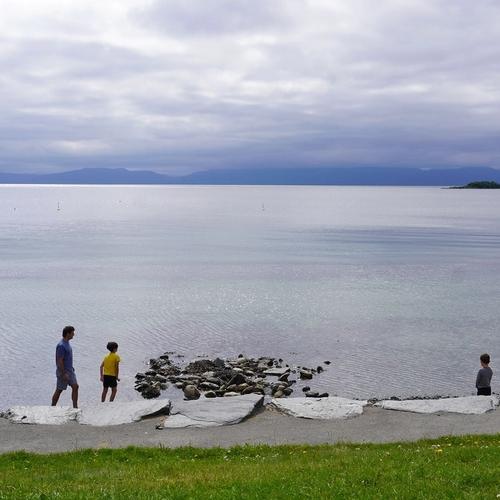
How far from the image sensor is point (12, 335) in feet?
123

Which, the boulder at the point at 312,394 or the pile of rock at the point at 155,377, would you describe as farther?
the pile of rock at the point at 155,377

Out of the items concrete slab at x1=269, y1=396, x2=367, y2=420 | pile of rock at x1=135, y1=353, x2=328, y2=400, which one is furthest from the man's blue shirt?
pile of rock at x1=135, y1=353, x2=328, y2=400

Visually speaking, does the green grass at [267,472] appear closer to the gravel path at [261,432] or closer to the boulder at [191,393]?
the gravel path at [261,432]

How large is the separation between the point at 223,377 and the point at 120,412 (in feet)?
34.9

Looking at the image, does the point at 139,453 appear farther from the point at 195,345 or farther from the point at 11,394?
the point at 195,345

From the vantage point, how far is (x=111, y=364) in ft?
69.4

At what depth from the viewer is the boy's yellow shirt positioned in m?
21.1

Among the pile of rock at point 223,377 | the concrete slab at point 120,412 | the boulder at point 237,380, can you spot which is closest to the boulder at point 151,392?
the pile of rock at point 223,377

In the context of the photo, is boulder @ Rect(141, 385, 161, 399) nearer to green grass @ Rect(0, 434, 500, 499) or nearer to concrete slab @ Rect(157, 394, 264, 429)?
concrete slab @ Rect(157, 394, 264, 429)

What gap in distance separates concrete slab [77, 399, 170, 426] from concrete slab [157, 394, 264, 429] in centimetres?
41

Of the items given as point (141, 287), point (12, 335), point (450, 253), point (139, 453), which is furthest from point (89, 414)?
point (450, 253)

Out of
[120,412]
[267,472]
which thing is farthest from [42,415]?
[267,472]

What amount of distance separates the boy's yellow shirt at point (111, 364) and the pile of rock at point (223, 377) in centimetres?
509

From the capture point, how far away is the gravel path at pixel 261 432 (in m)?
15.5
